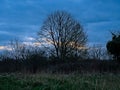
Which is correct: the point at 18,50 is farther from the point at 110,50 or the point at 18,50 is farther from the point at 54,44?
the point at 110,50

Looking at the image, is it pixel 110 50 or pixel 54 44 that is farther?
pixel 54 44

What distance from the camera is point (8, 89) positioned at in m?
12.4

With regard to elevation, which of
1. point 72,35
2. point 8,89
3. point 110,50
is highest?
point 72,35

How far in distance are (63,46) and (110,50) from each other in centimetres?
2191

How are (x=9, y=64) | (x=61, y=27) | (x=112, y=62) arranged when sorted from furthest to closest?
(x=61, y=27)
(x=9, y=64)
(x=112, y=62)

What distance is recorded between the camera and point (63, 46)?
2281 inches

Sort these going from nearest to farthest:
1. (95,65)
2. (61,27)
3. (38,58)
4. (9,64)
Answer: (95,65) → (9,64) → (38,58) → (61,27)

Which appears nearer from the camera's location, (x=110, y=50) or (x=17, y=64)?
(x=110, y=50)

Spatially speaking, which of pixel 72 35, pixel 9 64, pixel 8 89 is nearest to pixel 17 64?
pixel 9 64

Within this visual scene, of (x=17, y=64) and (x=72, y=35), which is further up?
(x=72, y=35)

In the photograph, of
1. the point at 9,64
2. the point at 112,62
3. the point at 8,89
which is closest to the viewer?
the point at 8,89

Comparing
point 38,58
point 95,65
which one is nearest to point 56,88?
point 95,65

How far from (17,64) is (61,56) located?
51.6 feet

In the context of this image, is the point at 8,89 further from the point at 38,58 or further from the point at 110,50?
the point at 38,58
